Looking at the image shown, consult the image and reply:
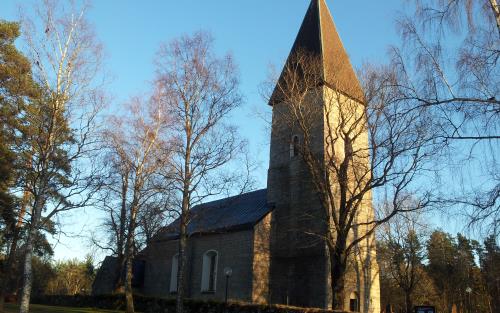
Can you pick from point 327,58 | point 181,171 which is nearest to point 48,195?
point 181,171

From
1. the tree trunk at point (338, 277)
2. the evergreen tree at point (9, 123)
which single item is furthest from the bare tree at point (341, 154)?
the evergreen tree at point (9, 123)

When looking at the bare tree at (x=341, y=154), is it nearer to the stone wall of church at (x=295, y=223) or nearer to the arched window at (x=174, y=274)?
the stone wall of church at (x=295, y=223)

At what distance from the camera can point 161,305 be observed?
85.3 ft

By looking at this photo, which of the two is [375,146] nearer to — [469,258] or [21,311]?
[21,311]

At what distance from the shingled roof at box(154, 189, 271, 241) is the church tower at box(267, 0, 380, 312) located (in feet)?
Result: 4.31

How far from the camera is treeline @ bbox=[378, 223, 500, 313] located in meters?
35.0

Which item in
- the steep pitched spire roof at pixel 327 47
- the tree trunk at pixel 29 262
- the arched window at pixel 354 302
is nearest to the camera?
the tree trunk at pixel 29 262

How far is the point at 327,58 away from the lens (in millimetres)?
27141

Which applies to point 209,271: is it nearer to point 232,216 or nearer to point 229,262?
point 229,262

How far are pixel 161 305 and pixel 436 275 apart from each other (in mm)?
32250

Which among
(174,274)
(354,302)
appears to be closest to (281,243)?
(354,302)

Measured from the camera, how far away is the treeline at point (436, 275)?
34969 mm

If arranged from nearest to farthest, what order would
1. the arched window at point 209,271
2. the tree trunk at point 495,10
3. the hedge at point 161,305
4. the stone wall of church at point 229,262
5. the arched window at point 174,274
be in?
the tree trunk at point 495,10, the hedge at point 161,305, the stone wall of church at point 229,262, the arched window at point 209,271, the arched window at point 174,274

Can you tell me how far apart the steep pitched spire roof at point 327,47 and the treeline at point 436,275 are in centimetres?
1496
